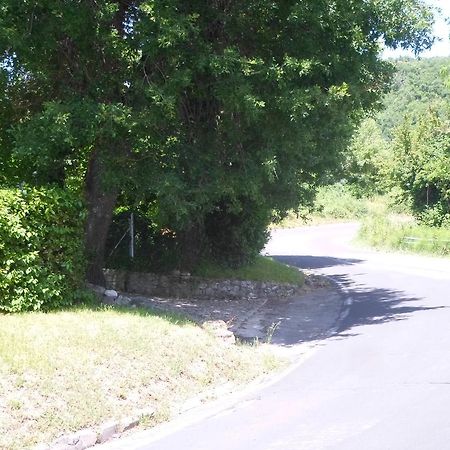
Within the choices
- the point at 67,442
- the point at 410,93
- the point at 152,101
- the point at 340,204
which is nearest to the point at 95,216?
the point at 152,101

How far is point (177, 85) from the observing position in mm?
11719

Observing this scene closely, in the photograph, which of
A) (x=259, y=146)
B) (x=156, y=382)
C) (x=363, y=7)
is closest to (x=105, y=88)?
(x=259, y=146)

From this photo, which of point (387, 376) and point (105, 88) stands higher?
point (105, 88)

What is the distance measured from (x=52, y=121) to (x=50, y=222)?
173cm

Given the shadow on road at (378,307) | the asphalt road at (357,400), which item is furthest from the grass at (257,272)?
the asphalt road at (357,400)

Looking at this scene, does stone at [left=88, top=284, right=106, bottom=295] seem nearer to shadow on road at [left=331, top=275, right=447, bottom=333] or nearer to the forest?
the forest

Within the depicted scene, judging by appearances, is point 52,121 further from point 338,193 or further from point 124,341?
point 338,193

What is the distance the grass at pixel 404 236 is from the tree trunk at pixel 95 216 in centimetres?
2227

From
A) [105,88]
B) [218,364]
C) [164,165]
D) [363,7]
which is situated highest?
[363,7]

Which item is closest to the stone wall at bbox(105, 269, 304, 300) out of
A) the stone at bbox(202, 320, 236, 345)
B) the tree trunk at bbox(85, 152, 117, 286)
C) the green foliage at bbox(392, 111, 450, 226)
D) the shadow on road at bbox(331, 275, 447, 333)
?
the shadow on road at bbox(331, 275, 447, 333)

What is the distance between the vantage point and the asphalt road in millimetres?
6457

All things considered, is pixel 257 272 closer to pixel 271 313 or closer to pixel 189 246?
pixel 189 246

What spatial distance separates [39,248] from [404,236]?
28295mm

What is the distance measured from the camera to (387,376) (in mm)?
9031
